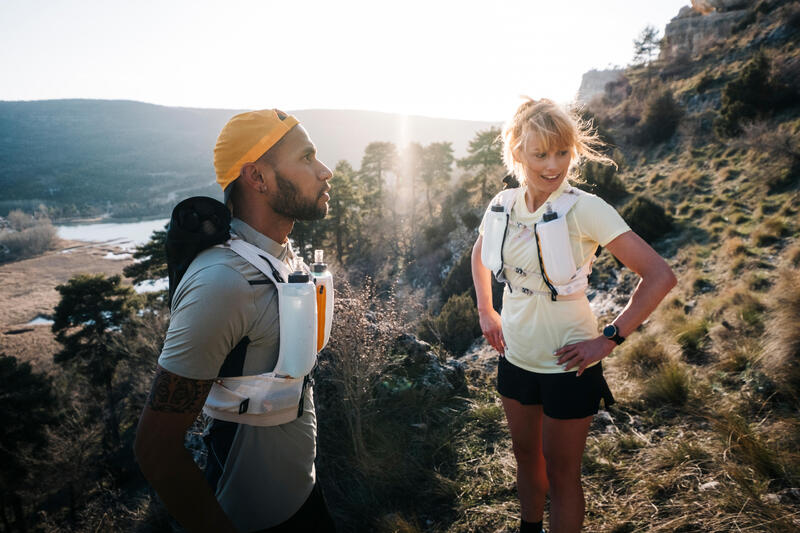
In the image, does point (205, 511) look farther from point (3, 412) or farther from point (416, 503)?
point (3, 412)

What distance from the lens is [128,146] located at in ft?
503

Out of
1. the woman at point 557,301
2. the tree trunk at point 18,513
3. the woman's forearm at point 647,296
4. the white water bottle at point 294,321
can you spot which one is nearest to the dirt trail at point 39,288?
the tree trunk at point 18,513

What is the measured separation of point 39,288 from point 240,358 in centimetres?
8817

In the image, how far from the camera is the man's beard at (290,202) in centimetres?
149

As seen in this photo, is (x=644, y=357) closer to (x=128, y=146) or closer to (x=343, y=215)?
(x=343, y=215)

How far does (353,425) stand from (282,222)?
9.28 ft

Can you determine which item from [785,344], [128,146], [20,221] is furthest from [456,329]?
[128,146]

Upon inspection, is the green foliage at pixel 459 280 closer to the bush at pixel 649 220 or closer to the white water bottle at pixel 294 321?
the bush at pixel 649 220

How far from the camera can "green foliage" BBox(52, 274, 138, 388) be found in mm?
19578

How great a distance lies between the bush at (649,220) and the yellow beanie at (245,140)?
39.0 ft

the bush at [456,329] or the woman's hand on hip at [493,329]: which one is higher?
the woman's hand on hip at [493,329]

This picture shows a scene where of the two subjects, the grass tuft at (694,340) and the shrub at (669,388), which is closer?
the shrub at (669,388)

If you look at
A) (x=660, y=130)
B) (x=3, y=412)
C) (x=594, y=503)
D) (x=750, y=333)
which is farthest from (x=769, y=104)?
(x=3, y=412)

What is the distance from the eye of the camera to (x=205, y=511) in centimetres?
111
